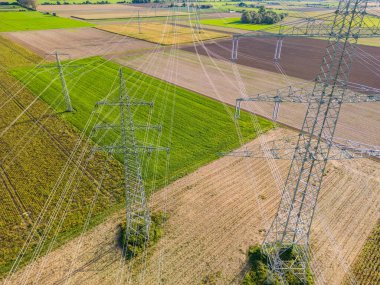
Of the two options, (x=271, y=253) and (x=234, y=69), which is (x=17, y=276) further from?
→ (x=234, y=69)

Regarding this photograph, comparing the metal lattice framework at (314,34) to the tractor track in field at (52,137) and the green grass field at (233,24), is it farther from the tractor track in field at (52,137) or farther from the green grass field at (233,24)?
the tractor track in field at (52,137)

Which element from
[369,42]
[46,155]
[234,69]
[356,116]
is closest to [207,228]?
[46,155]

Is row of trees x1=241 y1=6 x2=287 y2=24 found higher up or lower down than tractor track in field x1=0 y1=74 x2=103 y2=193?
higher up

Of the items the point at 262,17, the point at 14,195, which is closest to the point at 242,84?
the point at 14,195

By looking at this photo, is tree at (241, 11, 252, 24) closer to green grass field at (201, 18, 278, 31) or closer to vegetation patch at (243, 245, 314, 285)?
green grass field at (201, 18, 278, 31)

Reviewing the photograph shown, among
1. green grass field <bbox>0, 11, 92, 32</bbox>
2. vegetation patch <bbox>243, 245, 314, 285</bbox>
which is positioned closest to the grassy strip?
vegetation patch <bbox>243, 245, 314, 285</bbox>

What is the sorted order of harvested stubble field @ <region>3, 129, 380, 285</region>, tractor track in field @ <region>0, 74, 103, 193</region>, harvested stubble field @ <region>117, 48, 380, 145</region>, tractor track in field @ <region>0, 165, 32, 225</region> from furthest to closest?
harvested stubble field @ <region>117, 48, 380, 145</region>
tractor track in field @ <region>0, 74, 103, 193</region>
tractor track in field @ <region>0, 165, 32, 225</region>
harvested stubble field @ <region>3, 129, 380, 285</region>

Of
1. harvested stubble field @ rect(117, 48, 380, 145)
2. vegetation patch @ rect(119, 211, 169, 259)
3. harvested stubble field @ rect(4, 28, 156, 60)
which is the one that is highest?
harvested stubble field @ rect(4, 28, 156, 60)

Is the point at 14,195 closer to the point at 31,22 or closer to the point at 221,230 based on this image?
the point at 221,230
